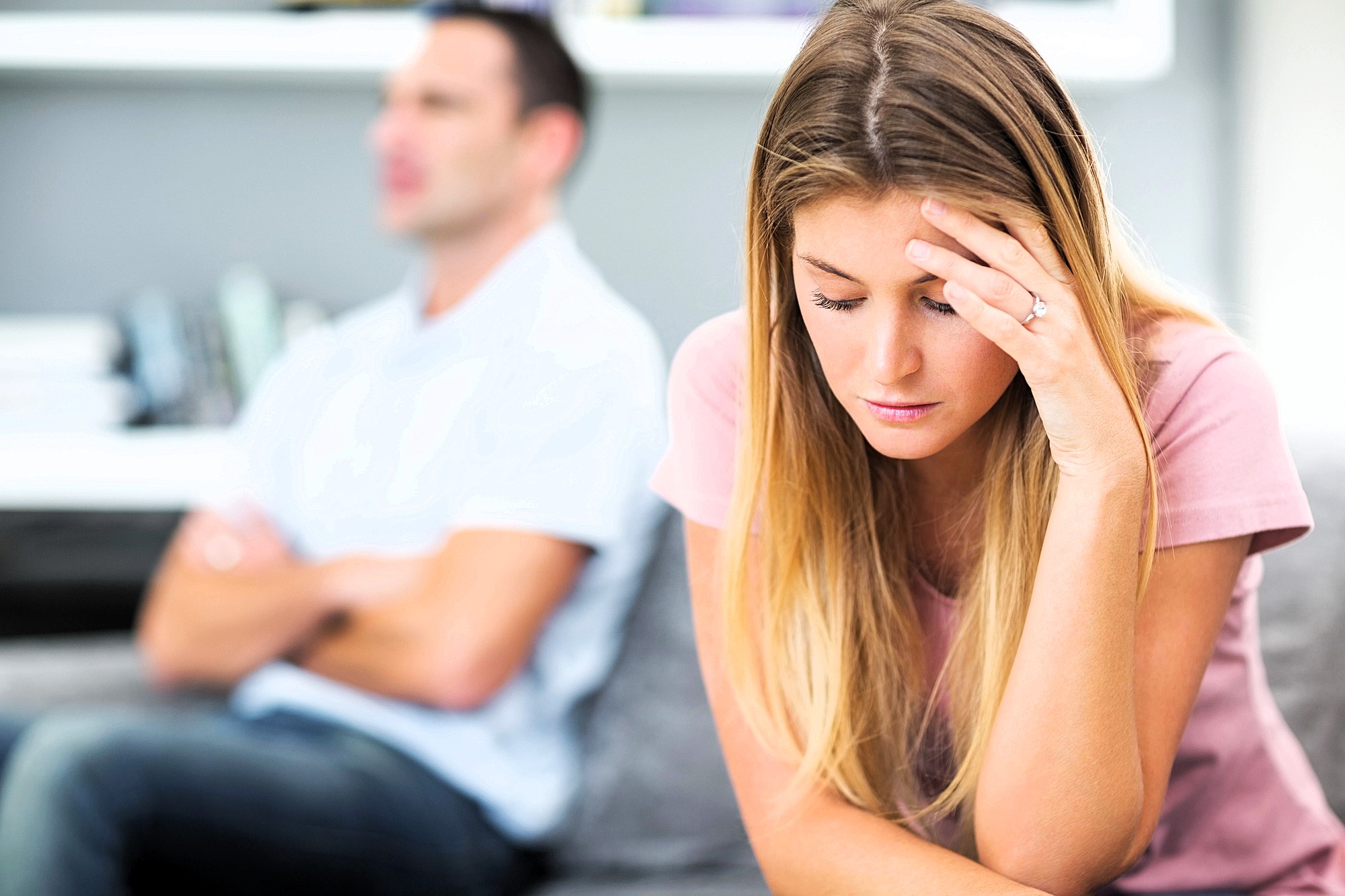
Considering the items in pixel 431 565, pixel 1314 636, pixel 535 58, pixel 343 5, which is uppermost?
pixel 343 5

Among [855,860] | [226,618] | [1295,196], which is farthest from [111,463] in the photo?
[1295,196]

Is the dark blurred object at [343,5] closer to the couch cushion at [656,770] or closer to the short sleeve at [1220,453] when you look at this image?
the couch cushion at [656,770]

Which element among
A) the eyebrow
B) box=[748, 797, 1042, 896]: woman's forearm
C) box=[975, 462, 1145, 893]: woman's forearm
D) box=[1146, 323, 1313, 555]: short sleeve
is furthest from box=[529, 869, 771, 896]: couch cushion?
the eyebrow

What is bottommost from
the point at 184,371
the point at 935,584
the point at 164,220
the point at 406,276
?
the point at 935,584

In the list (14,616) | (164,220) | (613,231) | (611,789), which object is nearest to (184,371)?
(164,220)

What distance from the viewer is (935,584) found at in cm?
90

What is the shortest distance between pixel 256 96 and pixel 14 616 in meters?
1.02

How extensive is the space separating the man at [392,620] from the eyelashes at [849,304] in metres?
0.64

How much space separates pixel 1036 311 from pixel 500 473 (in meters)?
0.77

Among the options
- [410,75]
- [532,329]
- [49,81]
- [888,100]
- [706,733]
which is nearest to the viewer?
[888,100]

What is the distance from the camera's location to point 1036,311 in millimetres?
691

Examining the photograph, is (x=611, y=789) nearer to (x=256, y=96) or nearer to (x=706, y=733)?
(x=706, y=733)

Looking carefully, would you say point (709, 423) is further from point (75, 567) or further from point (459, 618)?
point (75, 567)

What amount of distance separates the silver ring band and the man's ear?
1.15 m
